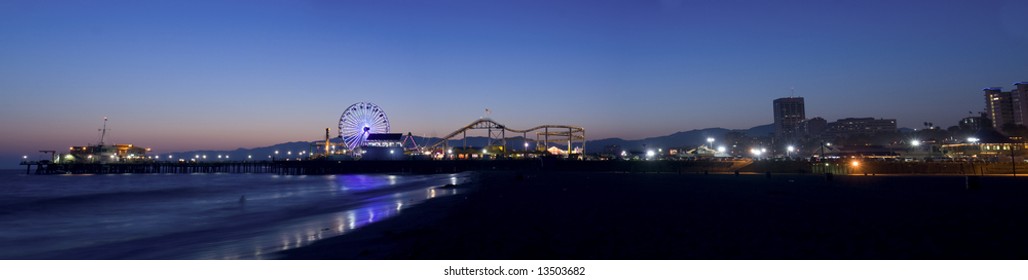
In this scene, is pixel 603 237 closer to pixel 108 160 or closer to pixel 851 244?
pixel 851 244

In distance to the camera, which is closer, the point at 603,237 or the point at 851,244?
the point at 851,244

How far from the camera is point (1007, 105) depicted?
184 meters

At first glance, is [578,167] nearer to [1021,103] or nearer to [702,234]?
[702,234]

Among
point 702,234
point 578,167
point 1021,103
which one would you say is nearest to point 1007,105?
point 1021,103

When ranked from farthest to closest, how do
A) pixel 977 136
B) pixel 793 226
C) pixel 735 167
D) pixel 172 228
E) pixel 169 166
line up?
pixel 169 166, pixel 977 136, pixel 735 167, pixel 172 228, pixel 793 226

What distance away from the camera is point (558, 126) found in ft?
470

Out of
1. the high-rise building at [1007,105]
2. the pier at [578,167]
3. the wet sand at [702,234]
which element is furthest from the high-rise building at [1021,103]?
the wet sand at [702,234]

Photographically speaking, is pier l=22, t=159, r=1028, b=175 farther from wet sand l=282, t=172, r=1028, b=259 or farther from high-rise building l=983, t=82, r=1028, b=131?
high-rise building l=983, t=82, r=1028, b=131

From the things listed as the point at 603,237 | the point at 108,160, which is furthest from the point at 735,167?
the point at 108,160

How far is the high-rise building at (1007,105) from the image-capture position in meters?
167

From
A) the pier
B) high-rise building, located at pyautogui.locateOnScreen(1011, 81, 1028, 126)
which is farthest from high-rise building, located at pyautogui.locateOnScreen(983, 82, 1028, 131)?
the pier

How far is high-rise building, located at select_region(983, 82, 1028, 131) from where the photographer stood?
16738 cm
